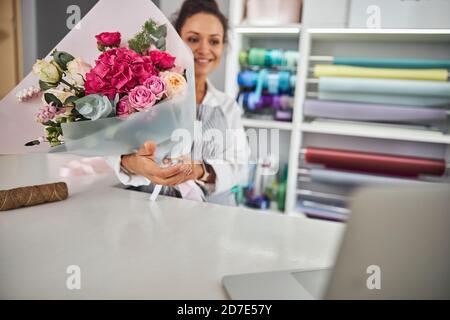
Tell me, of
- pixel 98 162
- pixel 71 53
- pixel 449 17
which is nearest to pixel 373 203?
pixel 71 53

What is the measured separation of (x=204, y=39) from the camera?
130 cm

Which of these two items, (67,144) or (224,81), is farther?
(224,81)

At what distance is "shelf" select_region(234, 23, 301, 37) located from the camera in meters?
1.53

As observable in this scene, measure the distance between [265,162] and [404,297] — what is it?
1382 millimetres

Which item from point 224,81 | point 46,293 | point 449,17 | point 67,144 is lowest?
point 46,293

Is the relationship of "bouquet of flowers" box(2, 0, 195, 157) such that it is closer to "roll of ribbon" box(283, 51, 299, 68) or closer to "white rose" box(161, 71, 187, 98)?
"white rose" box(161, 71, 187, 98)

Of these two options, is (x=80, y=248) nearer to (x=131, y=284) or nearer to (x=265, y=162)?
(x=131, y=284)

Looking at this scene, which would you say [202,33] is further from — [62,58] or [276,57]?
[62,58]

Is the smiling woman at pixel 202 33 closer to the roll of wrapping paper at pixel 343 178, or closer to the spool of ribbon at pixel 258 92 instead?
the spool of ribbon at pixel 258 92

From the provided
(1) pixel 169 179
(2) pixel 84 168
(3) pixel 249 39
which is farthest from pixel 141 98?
(3) pixel 249 39

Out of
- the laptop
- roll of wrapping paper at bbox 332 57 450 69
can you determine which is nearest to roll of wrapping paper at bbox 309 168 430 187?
roll of wrapping paper at bbox 332 57 450 69

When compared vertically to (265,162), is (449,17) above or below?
above

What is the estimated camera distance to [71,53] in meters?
0.83

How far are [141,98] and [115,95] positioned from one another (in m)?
0.06
